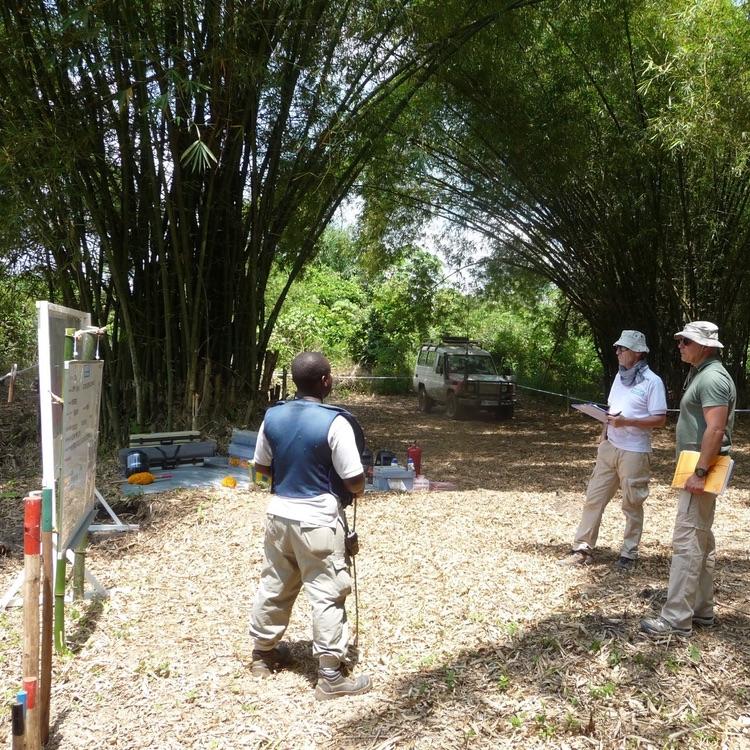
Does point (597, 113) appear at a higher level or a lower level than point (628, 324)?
higher

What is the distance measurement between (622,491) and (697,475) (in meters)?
0.99

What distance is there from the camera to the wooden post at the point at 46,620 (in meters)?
2.60

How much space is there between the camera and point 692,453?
3.38 m

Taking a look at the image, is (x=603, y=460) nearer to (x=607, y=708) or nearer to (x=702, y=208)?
(x=607, y=708)

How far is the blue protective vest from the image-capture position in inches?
113

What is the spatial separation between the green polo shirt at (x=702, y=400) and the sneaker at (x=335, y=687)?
1720mm

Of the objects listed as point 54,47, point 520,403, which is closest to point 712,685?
point 54,47

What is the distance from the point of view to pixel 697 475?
A: 3307mm

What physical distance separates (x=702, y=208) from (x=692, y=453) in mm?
7435

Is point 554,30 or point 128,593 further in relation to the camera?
point 554,30

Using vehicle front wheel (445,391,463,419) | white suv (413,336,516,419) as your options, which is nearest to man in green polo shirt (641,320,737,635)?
white suv (413,336,516,419)

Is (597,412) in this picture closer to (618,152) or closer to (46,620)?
(46,620)

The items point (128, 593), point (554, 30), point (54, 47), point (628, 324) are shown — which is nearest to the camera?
point (128, 593)

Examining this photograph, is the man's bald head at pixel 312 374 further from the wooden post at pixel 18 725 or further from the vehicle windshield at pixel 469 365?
the vehicle windshield at pixel 469 365
